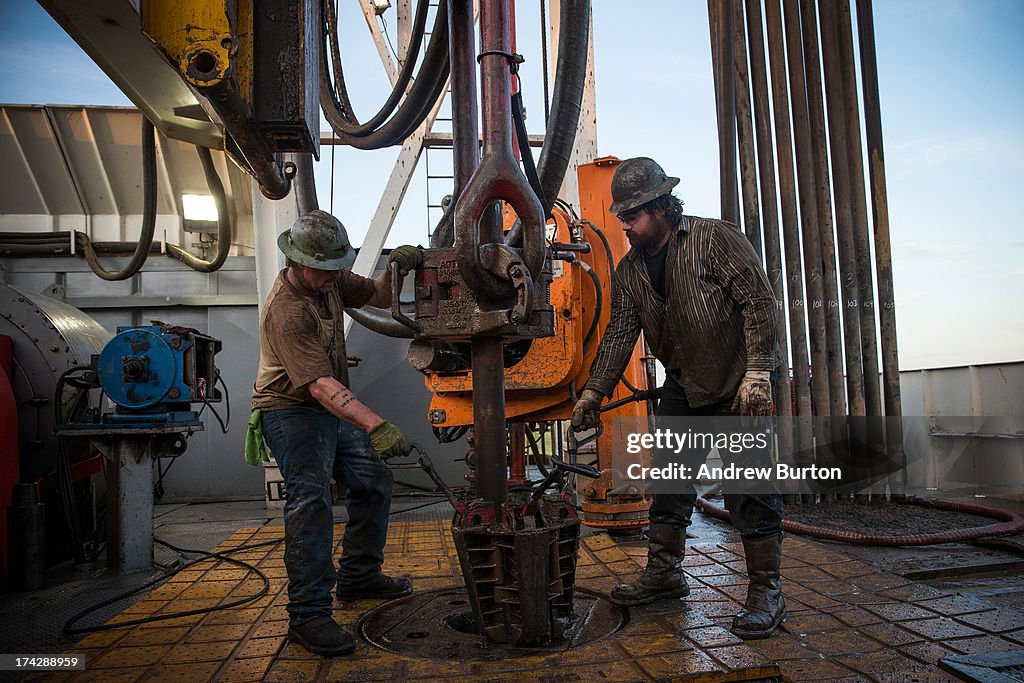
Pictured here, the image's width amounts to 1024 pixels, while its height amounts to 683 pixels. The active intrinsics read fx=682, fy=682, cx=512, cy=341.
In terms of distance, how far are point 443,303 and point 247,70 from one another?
102 cm

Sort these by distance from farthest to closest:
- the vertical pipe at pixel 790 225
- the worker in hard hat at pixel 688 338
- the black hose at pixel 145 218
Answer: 1. the vertical pipe at pixel 790 225
2. the black hose at pixel 145 218
3. the worker in hard hat at pixel 688 338

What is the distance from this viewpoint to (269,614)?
2881 millimetres

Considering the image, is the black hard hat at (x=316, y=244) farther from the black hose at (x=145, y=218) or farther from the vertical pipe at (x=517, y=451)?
the black hose at (x=145, y=218)

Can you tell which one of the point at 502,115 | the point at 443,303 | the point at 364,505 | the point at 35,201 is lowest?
the point at 364,505

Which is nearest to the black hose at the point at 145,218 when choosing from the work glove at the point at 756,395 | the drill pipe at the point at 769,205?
the work glove at the point at 756,395

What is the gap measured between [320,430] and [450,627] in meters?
0.94

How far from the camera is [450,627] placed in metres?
2.68

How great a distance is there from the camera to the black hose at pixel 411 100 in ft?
10.0

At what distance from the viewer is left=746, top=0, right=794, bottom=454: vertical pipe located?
506 centimetres

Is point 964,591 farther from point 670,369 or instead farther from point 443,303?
point 443,303

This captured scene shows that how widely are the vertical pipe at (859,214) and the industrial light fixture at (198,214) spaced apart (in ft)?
18.9

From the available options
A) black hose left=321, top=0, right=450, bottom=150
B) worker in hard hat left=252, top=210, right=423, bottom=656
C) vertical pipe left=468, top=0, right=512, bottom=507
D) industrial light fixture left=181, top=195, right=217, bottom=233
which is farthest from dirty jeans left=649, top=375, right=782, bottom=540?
industrial light fixture left=181, top=195, right=217, bottom=233

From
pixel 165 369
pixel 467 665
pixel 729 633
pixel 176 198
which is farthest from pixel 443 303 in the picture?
pixel 176 198

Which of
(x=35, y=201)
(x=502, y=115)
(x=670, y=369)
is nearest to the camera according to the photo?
(x=502, y=115)
